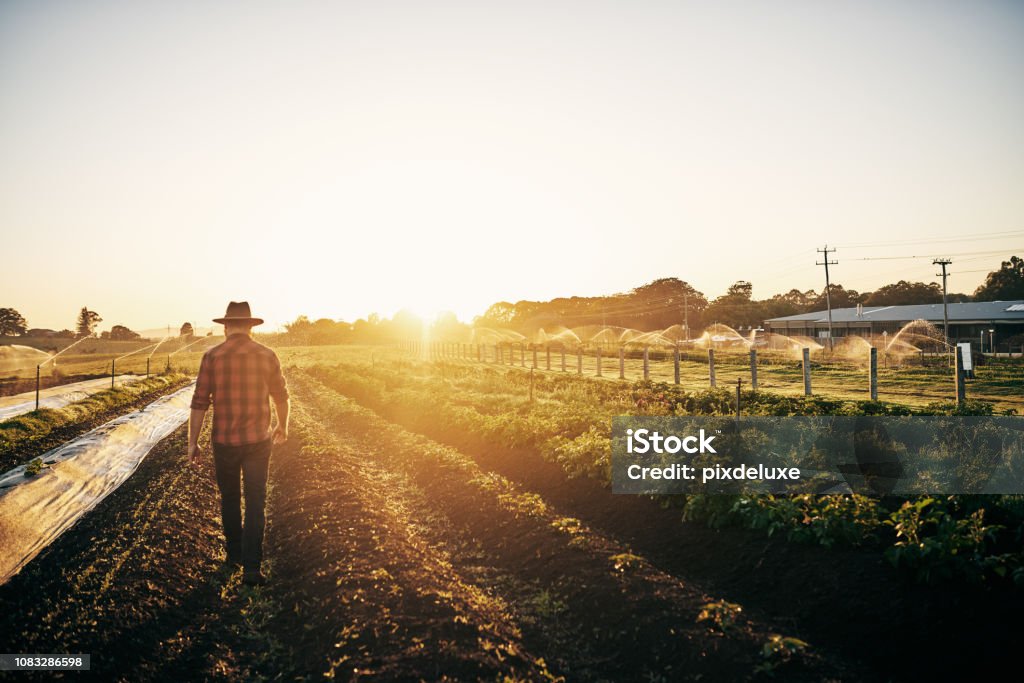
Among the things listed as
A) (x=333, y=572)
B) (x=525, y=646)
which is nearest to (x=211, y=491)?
(x=333, y=572)

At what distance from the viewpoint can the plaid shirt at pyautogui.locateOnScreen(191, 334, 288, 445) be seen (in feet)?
18.2

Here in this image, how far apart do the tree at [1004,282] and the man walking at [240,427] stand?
77912mm

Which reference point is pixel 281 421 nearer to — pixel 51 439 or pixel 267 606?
pixel 267 606

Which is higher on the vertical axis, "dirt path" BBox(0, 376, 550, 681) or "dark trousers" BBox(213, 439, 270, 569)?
"dark trousers" BBox(213, 439, 270, 569)

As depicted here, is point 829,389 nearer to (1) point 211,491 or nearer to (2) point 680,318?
(1) point 211,491

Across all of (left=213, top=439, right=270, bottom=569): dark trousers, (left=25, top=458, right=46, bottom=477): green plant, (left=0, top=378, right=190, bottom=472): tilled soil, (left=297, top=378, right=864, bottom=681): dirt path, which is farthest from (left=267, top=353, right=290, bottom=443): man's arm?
(left=0, top=378, right=190, bottom=472): tilled soil

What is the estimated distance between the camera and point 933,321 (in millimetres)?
50469

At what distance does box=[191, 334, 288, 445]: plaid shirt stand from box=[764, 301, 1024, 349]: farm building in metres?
43.4

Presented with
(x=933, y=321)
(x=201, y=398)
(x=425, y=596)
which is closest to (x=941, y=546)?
(x=425, y=596)

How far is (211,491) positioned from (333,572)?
4299 millimetres

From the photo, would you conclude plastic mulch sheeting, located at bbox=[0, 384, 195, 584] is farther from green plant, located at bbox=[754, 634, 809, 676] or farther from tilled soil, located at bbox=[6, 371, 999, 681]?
green plant, located at bbox=[754, 634, 809, 676]

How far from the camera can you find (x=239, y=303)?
5.94 m

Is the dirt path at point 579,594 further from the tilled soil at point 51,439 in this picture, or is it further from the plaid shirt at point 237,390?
the tilled soil at point 51,439

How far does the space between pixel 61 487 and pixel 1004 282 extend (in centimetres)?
8325
